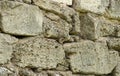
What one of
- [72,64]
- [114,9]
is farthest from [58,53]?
[114,9]

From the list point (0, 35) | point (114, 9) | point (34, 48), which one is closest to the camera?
point (0, 35)

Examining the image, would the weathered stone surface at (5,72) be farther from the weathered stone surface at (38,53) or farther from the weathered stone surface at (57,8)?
the weathered stone surface at (57,8)

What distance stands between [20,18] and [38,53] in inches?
13.9

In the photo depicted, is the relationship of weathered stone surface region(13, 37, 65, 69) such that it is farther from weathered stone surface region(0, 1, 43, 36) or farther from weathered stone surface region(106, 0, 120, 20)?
weathered stone surface region(106, 0, 120, 20)

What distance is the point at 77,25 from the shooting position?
346 centimetres

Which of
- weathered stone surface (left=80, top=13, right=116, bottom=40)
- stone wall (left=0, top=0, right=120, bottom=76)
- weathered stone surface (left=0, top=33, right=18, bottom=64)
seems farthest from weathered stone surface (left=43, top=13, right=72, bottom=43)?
weathered stone surface (left=0, top=33, right=18, bottom=64)

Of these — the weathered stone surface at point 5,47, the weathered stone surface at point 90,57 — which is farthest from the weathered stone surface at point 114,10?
the weathered stone surface at point 5,47

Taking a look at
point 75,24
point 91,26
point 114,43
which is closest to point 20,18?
point 75,24

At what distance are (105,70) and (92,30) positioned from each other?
445 millimetres

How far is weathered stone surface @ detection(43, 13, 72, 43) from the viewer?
317 centimetres

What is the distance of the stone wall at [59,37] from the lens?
→ 292 centimetres

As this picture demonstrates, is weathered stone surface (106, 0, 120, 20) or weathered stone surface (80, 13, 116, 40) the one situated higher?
weathered stone surface (106, 0, 120, 20)

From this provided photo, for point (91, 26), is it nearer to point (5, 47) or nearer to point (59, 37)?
point (59, 37)

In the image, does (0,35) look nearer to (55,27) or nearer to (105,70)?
(55,27)
